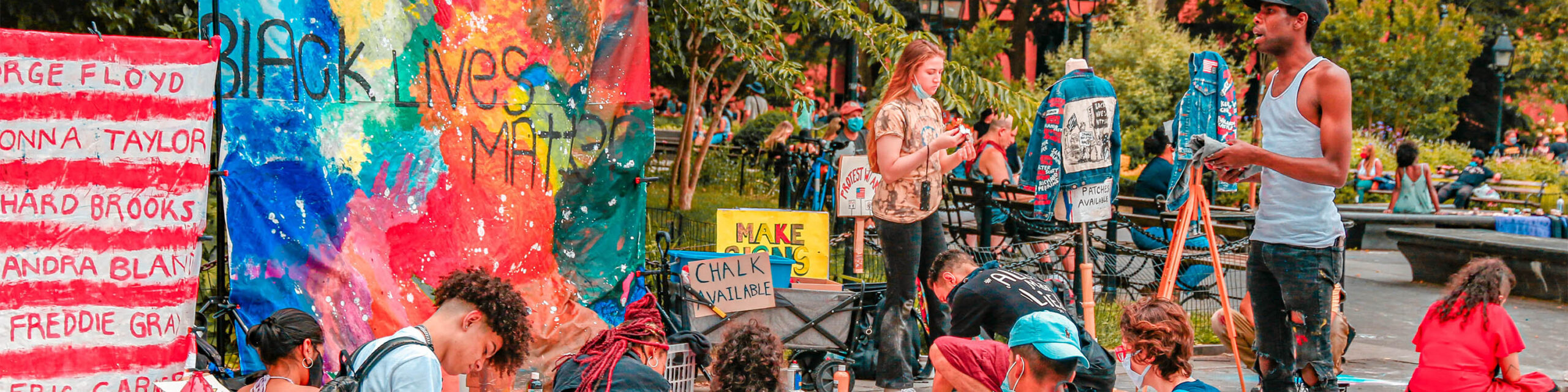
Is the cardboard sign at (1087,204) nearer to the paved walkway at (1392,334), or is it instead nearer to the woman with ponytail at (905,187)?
the paved walkway at (1392,334)

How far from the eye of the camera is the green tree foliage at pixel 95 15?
6.66 meters

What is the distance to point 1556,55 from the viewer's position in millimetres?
30625

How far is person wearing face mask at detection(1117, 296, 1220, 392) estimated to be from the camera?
428 centimetres

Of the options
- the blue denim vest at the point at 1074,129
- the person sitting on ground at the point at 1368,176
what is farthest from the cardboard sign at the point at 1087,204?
the person sitting on ground at the point at 1368,176

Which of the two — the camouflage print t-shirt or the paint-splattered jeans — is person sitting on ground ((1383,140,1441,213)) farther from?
the paint-splattered jeans

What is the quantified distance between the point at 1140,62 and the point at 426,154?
70.1 feet

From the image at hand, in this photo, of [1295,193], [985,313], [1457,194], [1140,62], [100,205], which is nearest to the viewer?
[1295,193]

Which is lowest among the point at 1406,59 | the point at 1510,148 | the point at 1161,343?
the point at 1161,343

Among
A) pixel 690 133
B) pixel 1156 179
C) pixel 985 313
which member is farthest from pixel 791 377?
pixel 690 133

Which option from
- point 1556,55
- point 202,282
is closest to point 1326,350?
point 202,282

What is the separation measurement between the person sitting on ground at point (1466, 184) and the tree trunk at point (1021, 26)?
15045mm

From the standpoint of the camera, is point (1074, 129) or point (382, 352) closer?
point (382, 352)

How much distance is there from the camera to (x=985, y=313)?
4.86m

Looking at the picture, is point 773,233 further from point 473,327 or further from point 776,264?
point 473,327
